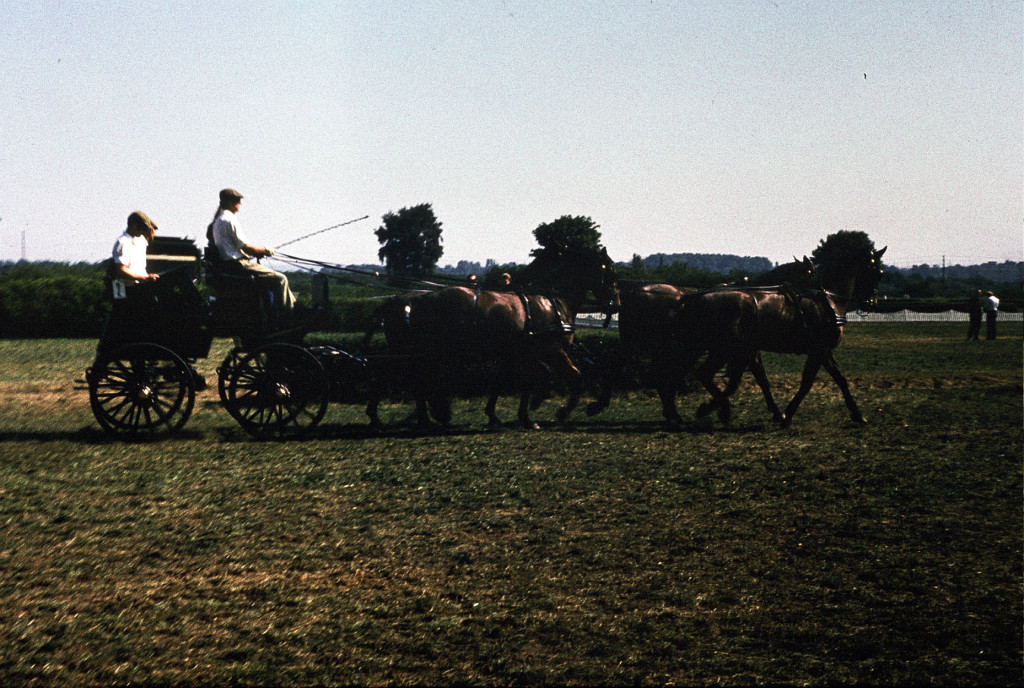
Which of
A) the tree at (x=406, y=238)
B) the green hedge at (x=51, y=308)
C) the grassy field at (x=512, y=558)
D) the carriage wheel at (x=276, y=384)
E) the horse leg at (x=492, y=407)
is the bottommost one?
the grassy field at (x=512, y=558)

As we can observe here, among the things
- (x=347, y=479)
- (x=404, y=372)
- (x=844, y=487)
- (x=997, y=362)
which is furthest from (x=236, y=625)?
(x=997, y=362)

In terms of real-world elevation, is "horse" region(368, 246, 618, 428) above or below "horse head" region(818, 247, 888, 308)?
below

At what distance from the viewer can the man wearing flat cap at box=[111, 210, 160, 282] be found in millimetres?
9539

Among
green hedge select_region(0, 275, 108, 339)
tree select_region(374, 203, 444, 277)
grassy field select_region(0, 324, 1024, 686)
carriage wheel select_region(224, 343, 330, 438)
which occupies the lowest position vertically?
grassy field select_region(0, 324, 1024, 686)

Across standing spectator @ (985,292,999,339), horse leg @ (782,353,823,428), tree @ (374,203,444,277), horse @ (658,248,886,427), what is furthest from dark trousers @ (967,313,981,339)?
tree @ (374,203,444,277)

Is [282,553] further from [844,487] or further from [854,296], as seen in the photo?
[854,296]

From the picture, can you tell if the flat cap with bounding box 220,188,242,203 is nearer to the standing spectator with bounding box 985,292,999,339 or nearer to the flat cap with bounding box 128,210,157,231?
the flat cap with bounding box 128,210,157,231

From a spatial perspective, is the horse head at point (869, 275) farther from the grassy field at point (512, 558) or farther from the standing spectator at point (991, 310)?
the standing spectator at point (991, 310)

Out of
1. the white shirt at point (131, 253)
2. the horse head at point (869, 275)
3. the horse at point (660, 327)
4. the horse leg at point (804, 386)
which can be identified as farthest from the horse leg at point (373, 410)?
the horse head at point (869, 275)

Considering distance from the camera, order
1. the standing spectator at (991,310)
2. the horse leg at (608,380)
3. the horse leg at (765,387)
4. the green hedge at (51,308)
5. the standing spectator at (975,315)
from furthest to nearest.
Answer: the standing spectator at (975,315), the green hedge at (51,308), the standing spectator at (991,310), the horse leg at (608,380), the horse leg at (765,387)

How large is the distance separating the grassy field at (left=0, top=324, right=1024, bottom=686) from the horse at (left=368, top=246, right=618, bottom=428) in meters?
0.98

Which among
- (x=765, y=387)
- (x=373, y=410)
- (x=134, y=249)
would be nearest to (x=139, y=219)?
(x=134, y=249)

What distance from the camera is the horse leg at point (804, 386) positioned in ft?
39.2

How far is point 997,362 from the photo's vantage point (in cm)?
2159
